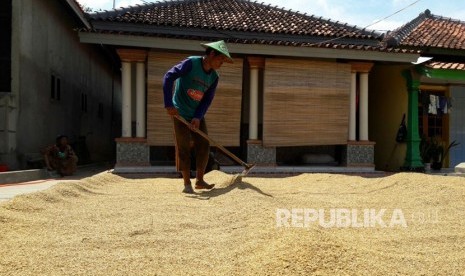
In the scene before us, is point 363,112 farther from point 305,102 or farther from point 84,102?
point 84,102

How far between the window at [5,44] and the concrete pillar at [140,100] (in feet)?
7.40

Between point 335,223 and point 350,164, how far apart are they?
5.90 metres

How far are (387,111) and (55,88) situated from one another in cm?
803

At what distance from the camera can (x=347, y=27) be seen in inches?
449

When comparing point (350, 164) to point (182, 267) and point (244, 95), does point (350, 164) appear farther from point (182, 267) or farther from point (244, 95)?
point (182, 267)

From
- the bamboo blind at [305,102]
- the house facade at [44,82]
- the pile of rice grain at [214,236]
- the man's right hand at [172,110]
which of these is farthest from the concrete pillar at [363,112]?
the house facade at [44,82]

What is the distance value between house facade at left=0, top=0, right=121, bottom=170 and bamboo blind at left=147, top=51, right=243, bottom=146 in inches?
89.8

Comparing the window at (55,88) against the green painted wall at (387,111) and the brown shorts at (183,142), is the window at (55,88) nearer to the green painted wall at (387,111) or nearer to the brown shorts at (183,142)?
the brown shorts at (183,142)

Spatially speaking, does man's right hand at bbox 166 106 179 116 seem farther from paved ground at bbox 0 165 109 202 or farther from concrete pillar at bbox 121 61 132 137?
concrete pillar at bbox 121 61 132 137

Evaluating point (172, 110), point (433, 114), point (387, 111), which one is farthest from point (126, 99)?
point (433, 114)

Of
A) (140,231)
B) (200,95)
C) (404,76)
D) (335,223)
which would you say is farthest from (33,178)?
(404,76)

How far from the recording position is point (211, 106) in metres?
8.28

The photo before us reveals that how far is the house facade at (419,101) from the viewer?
9484 millimetres

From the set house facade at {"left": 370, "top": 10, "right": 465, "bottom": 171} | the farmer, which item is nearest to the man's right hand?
the farmer
